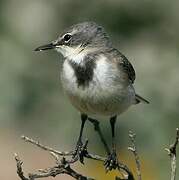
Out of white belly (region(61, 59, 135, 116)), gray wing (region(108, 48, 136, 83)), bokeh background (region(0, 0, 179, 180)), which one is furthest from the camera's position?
bokeh background (region(0, 0, 179, 180))

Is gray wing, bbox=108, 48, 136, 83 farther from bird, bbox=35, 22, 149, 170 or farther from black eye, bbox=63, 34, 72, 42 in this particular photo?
black eye, bbox=63, 34, 72, 42

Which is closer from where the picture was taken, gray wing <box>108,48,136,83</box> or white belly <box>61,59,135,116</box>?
white belly <box>61,59,135,116</box>

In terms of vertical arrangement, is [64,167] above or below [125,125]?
below

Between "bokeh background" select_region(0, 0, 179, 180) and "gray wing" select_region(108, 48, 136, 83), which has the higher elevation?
"bokeh background" select_region(0, 0, 179, 180)

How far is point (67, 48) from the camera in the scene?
241 inches

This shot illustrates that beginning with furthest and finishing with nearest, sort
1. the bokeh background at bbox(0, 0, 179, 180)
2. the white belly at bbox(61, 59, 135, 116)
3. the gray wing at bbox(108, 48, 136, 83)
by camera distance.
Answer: the bokeh background at bbox(0, 0, 179, 180)
the gray wing at bbox(108, 48, 136, 83)
the white belly at bbox(61, 59, 135, 116)

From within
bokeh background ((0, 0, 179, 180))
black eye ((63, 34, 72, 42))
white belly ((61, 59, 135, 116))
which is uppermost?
bokeh background ((0, 0, 179, 180))

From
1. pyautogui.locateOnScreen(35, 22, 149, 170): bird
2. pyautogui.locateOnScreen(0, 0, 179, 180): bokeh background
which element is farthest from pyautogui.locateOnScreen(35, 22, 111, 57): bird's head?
pyautogui.locateOnScreen(0, 0, 179, 180): bokeh background

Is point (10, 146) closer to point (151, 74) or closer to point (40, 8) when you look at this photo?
point (40, 8)

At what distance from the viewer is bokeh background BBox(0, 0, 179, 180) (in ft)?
29.7

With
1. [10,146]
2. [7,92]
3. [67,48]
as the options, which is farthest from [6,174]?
[67,48]

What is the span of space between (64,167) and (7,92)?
5.23 m

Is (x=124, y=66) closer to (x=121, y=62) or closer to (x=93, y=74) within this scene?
(x=121, y=62)

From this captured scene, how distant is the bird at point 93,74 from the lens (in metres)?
5.76
